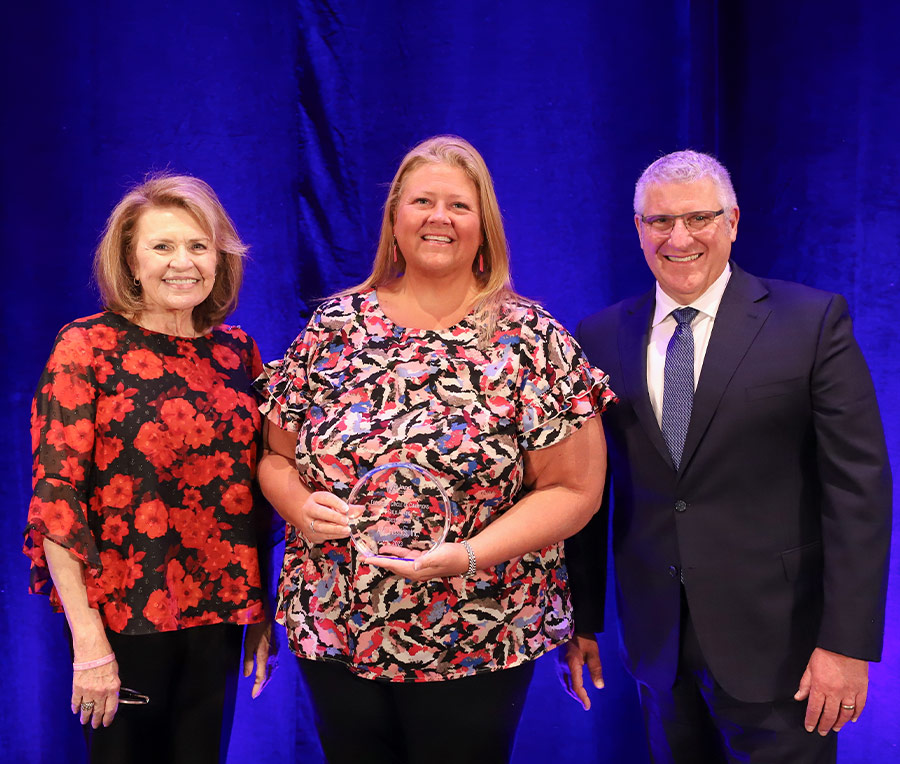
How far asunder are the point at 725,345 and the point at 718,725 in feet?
2.43

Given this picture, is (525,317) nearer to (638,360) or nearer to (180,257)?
(638,360)

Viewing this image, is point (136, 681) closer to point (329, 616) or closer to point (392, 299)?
point (329, 616)

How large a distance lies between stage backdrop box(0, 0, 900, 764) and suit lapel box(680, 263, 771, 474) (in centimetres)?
81

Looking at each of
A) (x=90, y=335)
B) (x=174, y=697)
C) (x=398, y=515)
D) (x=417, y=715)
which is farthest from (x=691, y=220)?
(x=174, y=697)

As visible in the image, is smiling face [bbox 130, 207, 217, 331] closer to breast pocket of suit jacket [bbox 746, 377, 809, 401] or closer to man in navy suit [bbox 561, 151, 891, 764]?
man in navy suit [bbox 561, 151, 891, 764]

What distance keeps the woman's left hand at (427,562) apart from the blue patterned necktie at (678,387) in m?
0.47

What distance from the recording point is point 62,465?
5.52ft

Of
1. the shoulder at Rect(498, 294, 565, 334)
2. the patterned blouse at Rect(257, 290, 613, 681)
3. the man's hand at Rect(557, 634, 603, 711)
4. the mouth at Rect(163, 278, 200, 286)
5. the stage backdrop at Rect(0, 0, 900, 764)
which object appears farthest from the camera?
the stage backdrop at Rect(0, 0, 900, 764)

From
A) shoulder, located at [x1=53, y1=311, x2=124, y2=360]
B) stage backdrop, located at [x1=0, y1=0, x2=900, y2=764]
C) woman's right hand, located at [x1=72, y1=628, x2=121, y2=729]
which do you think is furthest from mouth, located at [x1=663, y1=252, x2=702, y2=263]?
woman's right hand, located at [x1=72, y1=628, x2=121, y2=729]

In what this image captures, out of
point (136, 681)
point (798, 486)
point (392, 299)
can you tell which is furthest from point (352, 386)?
point (798, 486)

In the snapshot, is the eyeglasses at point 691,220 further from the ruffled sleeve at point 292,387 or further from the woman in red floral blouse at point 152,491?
the woman in red floral blouse at point 152,491

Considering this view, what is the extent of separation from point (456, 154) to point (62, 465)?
38.1 inches

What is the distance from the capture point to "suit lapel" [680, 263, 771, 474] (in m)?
1.71

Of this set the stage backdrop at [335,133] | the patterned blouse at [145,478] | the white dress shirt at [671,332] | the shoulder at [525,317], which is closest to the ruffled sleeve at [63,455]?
the patterned blouse at [145,478]
